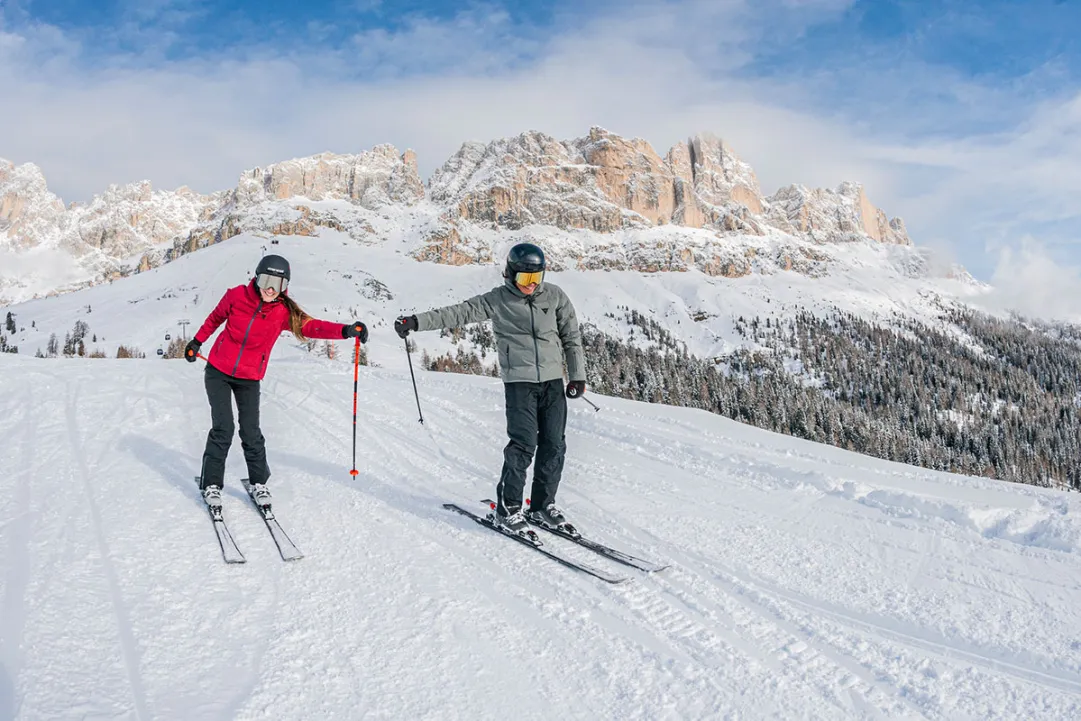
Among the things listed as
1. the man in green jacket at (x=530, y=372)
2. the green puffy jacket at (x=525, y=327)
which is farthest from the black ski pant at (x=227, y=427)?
the green puffy jacket at (x=525, y=327)

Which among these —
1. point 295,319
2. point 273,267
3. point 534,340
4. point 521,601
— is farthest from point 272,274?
point 521,601

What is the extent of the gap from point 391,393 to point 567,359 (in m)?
8.97

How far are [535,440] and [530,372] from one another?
59 cm

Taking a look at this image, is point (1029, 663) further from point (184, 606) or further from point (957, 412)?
point (957, 412)

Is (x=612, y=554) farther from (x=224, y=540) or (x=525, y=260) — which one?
(x=224, y=540)

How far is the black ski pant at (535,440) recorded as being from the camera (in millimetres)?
5137

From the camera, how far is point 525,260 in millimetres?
5145

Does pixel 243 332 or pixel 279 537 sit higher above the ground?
pixel 243 332

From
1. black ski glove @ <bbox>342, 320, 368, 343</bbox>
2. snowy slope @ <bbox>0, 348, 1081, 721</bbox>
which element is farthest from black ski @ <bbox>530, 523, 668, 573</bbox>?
black ski glove @ <bbox>342, 320, 368, 343</bbox>

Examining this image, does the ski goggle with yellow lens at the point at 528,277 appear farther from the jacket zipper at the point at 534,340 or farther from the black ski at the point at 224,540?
the black ski at the point at 224,540

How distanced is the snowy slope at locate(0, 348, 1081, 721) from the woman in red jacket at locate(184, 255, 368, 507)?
1.33 ft

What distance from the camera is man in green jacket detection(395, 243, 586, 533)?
5.14 metres

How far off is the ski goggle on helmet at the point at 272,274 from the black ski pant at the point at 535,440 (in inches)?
91.4

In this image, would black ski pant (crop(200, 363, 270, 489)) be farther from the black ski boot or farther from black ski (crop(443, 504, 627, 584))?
the black ski boot
